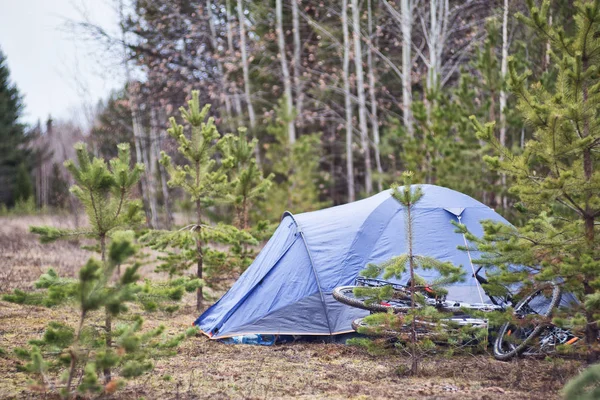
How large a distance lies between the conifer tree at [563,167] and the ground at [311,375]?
77 centimetres

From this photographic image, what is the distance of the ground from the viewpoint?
4.95 m

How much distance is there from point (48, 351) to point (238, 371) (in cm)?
207

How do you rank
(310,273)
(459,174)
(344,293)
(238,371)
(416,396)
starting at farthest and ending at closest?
1. (459,174)
2. (310,273)
3. (344,293)
4. (238,371)
5. (416,396)

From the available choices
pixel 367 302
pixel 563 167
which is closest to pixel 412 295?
pixel 367 302

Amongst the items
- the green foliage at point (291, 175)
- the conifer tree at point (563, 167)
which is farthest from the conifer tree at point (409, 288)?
the green foliage at point (291, 175)

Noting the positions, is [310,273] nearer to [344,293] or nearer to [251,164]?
[344,293]

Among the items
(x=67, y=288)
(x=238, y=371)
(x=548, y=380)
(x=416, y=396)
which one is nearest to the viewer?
(x=67, y=288)

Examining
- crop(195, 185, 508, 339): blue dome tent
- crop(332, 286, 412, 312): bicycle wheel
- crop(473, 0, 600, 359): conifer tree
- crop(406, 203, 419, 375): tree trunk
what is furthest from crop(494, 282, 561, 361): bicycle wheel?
crop(332, 286, 412, 312): bicycle wheel

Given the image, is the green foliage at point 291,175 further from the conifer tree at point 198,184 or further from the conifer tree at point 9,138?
the conifer tree at point 9,138

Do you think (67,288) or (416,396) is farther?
(416,396)

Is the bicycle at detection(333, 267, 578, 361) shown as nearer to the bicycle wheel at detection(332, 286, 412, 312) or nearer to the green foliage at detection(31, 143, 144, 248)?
the bicycle wheel at detection(332, 286, 412, 312)

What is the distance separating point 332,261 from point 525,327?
2.55 metres

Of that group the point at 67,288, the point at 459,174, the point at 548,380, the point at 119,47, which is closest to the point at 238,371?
the point at 67,288

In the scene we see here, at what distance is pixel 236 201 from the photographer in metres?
10.3
